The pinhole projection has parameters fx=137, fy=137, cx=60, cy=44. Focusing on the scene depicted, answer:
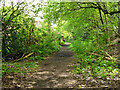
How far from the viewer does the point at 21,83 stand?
4238 mm

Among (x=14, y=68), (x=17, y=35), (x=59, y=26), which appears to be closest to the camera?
(x=14, y=68)

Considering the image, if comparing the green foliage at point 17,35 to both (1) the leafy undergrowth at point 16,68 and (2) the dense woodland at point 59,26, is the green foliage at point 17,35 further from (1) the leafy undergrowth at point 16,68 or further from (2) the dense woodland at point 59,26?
(1) the leafy undergrowth at point 16,68

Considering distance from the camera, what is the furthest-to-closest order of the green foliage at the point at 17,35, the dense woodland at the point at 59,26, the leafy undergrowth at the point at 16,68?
the green foliage at the point at 17,35 → the dense woodland at the point at 59,26 → the leafy undergrowth at the point at 16,68

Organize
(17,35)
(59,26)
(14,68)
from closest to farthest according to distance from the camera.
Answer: (14,68) < (59,26) < (17,35)

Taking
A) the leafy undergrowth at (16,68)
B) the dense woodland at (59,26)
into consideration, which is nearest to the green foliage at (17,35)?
the dense woodland at (59,26)

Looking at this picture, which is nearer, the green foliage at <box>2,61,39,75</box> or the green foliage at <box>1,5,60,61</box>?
the green foliage at <box>2,61,39,75</box>

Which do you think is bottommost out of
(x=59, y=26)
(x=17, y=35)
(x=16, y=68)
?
(x=16, y=68)

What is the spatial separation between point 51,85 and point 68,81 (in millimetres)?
635

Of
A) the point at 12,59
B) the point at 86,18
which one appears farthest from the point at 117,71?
the point at 12,59

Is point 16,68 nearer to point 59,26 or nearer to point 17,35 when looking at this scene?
point 17,35

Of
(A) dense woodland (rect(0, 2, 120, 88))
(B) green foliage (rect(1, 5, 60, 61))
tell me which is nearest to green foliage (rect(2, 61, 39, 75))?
(A) dense woodland (rect(0, 2, 120, 88))

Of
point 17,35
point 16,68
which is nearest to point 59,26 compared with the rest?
point 17,35

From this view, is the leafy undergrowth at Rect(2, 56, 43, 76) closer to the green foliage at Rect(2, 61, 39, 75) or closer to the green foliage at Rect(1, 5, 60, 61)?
the green foliage at Rect(2, 61, 39, 75)

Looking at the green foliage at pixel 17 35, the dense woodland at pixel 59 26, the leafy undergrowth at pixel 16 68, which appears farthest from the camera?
the green foliage at pixel 17 35
